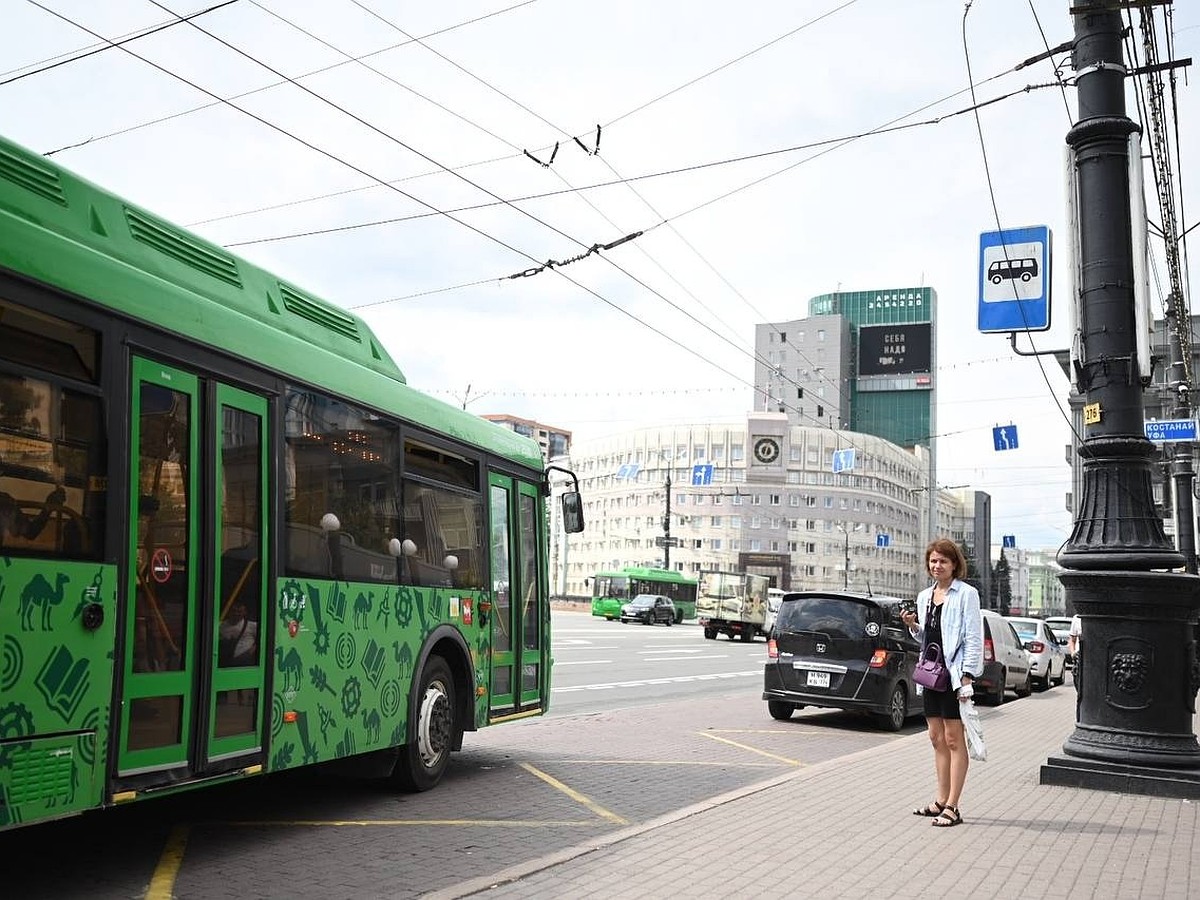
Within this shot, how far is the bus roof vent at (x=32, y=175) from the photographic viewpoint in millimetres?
5688

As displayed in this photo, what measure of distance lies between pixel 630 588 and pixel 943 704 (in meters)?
63.5

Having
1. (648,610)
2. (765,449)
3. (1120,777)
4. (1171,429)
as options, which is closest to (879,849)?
(1120,777)

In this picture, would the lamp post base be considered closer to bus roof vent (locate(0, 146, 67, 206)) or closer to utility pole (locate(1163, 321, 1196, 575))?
bus roof vent (locate(0, 146, 67, 206))

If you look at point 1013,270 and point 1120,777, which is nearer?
point 1120,777

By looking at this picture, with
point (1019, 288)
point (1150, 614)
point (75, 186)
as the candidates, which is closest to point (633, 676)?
point (1019, 288)

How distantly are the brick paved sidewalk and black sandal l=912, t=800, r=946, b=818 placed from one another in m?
0.08

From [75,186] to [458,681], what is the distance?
504 cm

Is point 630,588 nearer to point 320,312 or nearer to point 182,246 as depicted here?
point 320,312

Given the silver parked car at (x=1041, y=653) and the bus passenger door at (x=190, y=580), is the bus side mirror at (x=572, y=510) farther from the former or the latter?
the silver parked car at (x=1041, y=653)

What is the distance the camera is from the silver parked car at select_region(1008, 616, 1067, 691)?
25.5m

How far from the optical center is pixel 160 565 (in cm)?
→ 589

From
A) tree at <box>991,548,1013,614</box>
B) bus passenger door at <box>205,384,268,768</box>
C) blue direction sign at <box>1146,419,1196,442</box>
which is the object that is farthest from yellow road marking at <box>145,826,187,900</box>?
tree at <box>991,548,1013,614</box>

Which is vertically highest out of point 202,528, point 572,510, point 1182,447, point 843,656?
point 1182,447

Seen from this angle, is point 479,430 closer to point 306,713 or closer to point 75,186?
point 306,713
